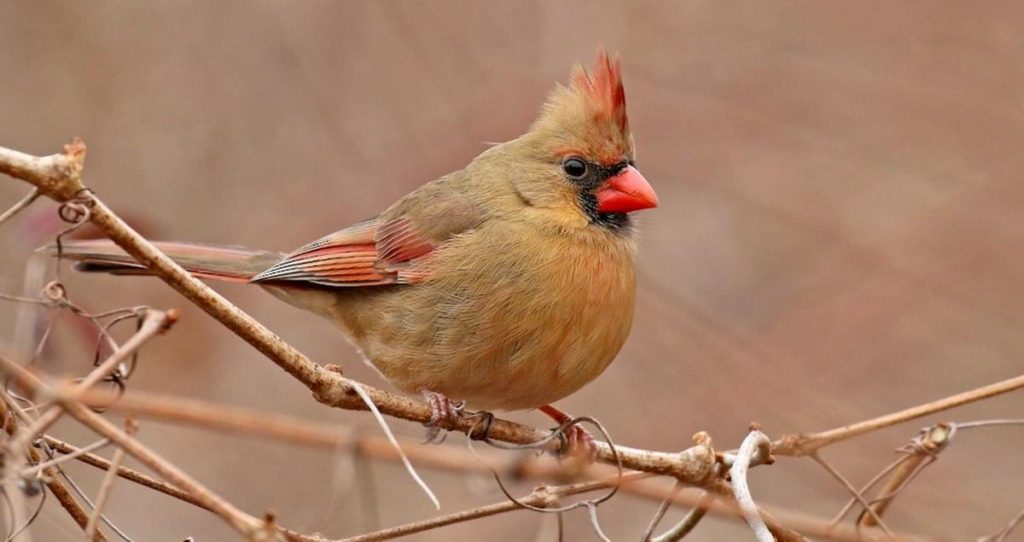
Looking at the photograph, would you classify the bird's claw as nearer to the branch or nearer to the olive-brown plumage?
the olive-brown plumage

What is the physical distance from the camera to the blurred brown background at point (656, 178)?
215 inches

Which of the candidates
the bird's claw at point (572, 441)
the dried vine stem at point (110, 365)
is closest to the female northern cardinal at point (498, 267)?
the bird's claw at point (572, 441)

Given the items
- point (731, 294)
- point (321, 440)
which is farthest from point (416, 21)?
point (321, 440)

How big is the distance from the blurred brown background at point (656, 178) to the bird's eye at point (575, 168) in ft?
5.04

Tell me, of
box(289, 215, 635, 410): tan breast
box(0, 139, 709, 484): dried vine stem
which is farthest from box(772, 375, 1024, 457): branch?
box(289, 215, 635, 410): tan breast

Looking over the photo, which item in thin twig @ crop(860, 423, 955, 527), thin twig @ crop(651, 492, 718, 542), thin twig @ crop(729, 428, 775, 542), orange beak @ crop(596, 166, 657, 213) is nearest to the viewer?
thin twig @ crop(729, 428, 775, 542)

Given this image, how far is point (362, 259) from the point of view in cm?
418

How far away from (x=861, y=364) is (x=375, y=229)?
2.34 metres

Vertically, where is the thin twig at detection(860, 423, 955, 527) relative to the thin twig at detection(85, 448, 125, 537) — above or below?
above

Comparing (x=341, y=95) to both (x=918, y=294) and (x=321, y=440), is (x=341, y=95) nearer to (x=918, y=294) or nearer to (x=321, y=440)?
(x=918, y=294)

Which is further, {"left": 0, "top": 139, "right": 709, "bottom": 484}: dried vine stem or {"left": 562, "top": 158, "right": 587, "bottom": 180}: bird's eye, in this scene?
{"left": 562, "top": 158, "right": 587, "bottom": 180}: bird's eye

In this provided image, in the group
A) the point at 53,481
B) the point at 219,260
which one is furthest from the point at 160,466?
the point at 219,260

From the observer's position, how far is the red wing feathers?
13.1ft

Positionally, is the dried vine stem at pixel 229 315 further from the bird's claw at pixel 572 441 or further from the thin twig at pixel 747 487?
the thin twig at pixel 747 487
